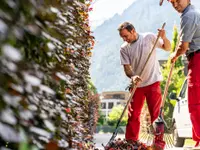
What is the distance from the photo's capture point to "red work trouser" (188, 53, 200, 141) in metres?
5.40

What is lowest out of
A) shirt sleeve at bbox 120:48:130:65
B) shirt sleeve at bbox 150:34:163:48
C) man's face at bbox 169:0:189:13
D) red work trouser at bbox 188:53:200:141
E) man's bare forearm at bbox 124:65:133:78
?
red work trouser at bbox 188:53:200:141

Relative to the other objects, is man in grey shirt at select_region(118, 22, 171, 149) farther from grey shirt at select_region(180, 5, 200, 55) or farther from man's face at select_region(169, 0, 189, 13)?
grey shirt at select_region(180, 5, 200, 55)

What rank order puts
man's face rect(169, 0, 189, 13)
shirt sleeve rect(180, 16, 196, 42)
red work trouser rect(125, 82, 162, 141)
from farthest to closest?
red work trouser rect(125, 82, 162, 141) → man's face rect(169, 0, 189, 13) → shirt sleeve rect(180, 16, 196, 42)

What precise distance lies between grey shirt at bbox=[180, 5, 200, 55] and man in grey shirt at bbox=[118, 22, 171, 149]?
0.89 meters

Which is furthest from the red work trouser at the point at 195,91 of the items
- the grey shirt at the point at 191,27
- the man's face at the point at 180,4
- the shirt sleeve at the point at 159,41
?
the shirt sleeve at the point at 159,41

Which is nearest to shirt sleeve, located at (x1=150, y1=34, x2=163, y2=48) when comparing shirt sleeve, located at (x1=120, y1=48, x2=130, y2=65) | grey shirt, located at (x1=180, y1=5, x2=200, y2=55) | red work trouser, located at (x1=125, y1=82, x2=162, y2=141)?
shirt sleeve, located at (x1=120, y1=48, x2=130, y2=65)

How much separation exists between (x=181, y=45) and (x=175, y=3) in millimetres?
530

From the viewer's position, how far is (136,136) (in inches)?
263

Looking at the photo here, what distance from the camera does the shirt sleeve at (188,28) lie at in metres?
5.37

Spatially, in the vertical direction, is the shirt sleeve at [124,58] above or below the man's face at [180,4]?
below

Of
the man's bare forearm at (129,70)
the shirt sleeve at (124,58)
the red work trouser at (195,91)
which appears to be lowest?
the red work trouser at (195,91)

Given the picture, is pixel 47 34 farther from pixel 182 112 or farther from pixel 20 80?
pixel 182 112

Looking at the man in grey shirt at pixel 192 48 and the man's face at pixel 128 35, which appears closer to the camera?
the man in grey shirt at pixel 192 48

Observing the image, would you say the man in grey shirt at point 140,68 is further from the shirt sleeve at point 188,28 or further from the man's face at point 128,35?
the shirt sleeve at point 188,28
